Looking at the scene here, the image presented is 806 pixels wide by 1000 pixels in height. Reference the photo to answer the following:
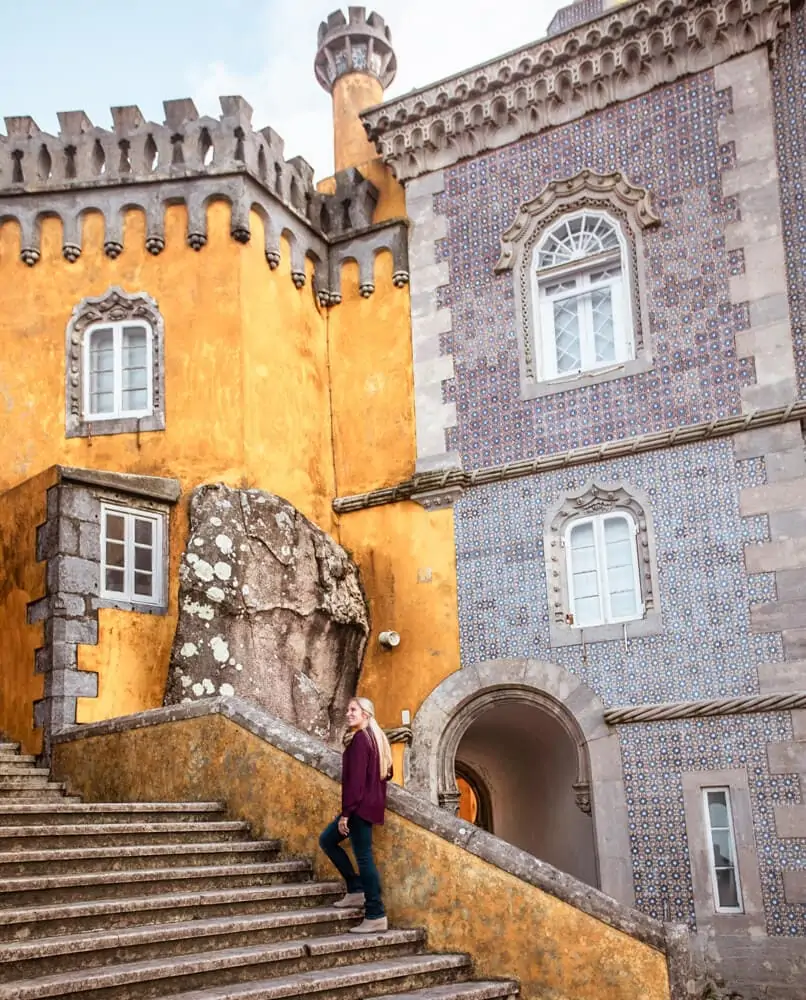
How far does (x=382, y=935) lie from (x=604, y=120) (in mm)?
9681

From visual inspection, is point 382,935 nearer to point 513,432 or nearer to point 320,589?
point 320,589

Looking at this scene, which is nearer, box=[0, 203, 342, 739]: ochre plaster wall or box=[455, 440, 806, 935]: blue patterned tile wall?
box=[455, 440, 806, 935]: blue patterned tile wall

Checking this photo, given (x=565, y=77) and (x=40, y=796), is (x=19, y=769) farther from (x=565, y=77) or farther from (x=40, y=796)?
(x=565, y=77)

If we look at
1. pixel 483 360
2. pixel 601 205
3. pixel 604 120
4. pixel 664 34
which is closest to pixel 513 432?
pixel 483 360

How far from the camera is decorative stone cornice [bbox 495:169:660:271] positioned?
12.8 metres

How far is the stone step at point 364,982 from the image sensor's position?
5.56 meters

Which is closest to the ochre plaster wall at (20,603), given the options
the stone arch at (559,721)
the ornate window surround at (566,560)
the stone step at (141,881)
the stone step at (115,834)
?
the stone step at (115,834)

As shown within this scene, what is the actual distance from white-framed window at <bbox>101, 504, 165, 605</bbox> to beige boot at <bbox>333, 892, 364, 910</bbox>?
5030 mm

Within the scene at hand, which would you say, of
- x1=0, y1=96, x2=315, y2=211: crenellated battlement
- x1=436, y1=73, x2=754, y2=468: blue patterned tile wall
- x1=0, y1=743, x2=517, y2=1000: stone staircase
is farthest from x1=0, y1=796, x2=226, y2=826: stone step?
x1=0, y1=96, x2=315, y2=211: crenellated battlement

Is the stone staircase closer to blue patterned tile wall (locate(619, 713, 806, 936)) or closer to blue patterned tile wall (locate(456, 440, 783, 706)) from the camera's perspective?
blue patterned tile wall (locate(619, 713, 806, 936))

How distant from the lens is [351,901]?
7000mm

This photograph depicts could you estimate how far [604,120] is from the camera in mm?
13211

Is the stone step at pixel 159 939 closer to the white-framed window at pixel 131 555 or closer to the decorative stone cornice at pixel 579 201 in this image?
the white-framed window at pixel 131 555

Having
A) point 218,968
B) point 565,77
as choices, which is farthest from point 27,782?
point 565,77
